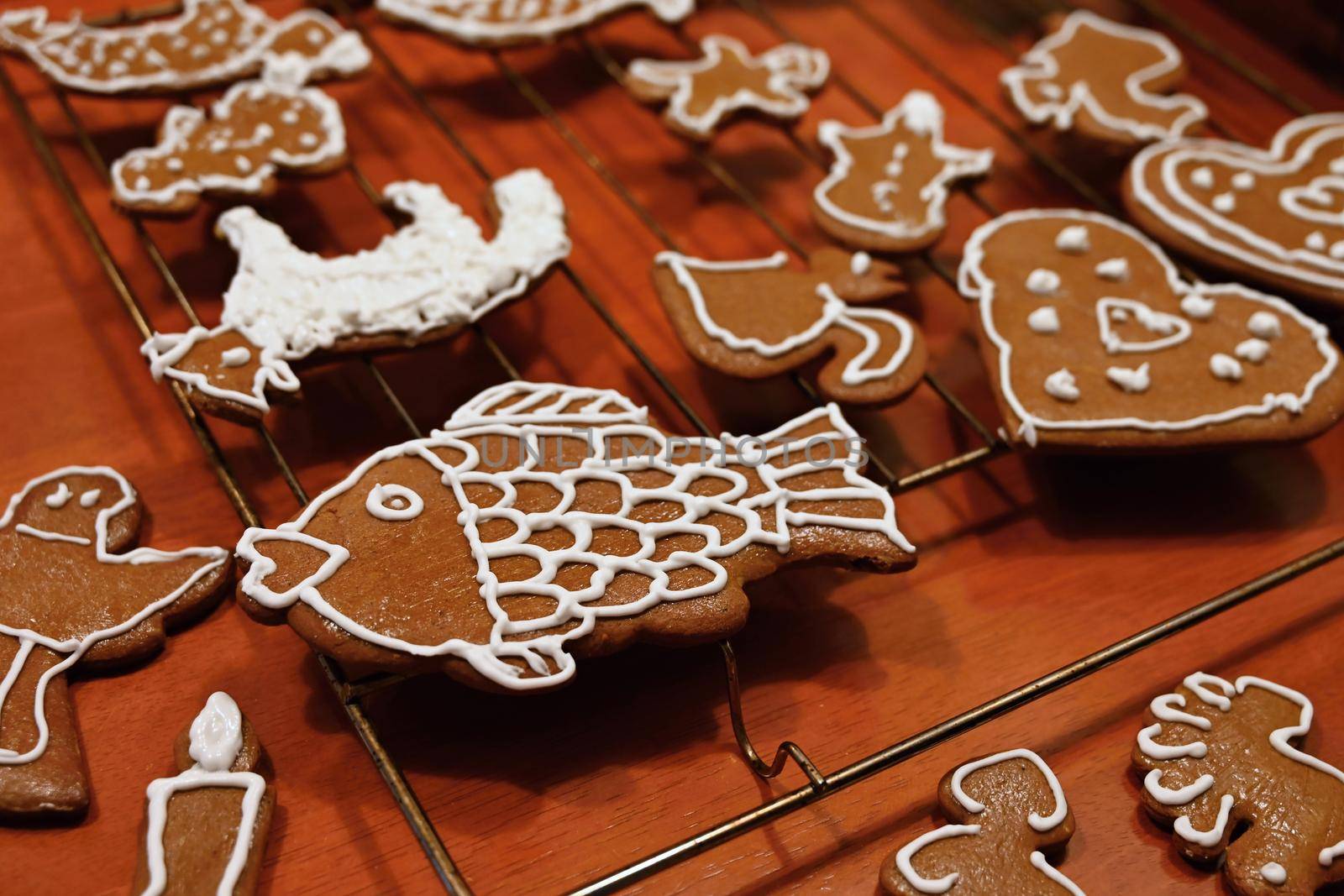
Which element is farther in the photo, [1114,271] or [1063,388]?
[1114,271]

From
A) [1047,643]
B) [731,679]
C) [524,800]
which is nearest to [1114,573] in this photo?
[1047,643]

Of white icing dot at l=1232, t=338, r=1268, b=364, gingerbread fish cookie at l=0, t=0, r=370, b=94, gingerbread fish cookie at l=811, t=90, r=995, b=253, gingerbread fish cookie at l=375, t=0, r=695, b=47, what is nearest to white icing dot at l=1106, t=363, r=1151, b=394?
white icing dot at l=1232, t=338, r=1268, b=364

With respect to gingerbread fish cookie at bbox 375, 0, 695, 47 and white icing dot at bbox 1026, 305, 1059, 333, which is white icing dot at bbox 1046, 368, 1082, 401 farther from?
gingerbread fish cookie at bbox 375, 0, 695, 47

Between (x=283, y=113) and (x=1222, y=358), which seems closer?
(x=1222, y=358)

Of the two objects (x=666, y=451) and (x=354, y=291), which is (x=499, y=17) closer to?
(x=354, y=291)

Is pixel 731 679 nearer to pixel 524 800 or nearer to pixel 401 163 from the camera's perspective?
pixel 524 800

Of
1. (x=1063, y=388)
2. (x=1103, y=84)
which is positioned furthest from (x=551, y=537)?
(x=1103, y=84)
